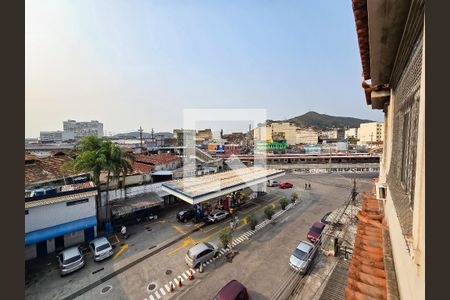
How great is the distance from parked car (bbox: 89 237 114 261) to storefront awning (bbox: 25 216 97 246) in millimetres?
2127

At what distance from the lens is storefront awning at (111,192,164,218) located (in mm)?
16797

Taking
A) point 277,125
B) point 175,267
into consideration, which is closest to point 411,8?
point 175,267

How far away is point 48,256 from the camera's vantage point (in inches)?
544

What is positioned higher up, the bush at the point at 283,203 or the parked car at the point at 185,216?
the bush at the point at 283,203

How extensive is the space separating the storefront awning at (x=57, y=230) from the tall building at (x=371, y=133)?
4221 inches

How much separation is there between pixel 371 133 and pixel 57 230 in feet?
388

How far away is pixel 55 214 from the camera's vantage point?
14234mm

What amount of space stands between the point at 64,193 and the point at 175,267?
33.2 ft

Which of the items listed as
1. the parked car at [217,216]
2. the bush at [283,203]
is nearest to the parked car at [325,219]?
the bush at [283,203]

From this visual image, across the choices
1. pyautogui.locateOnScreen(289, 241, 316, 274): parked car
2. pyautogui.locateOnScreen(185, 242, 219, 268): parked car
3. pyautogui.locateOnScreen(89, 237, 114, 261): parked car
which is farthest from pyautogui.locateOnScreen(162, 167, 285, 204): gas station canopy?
pyautogui.locateOnScreen(289, 241, 316, 274): parked car

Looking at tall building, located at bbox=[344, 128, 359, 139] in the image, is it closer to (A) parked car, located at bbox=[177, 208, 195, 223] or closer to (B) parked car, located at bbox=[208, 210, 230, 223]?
(B) parked car, located at bbox=[208, 210, 230, 223]

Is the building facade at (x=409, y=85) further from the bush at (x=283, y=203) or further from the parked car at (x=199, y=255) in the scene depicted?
the bush at (x=283, y=203)

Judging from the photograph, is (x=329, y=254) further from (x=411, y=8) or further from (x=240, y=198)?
(x=411, y=8)

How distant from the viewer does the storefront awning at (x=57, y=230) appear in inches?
509
